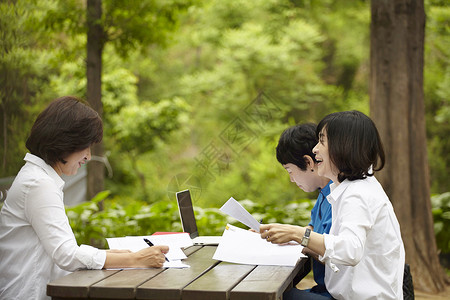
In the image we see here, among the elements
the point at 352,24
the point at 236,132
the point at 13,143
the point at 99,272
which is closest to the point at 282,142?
the point at 99,272

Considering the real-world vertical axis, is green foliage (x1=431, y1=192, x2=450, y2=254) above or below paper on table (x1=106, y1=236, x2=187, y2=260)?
below

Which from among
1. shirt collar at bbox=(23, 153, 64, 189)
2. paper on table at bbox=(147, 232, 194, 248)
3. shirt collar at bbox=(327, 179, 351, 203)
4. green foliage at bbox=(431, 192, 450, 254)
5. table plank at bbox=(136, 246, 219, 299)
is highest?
shirt collar at bbox=(23, 153, 64, 189)

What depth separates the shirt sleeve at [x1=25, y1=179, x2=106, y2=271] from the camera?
191 centimetres

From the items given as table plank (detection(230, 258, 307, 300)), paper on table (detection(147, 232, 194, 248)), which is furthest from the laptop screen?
table plank (detection(230, 258, 307, 300))

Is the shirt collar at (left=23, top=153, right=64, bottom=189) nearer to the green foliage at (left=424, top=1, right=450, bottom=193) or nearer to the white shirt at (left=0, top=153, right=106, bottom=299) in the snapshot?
the white shirt at (left=0, top=153, right=106, bottom=299)

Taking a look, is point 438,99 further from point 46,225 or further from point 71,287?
point 71,287

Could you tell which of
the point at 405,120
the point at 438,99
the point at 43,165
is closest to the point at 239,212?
the point at 43,165

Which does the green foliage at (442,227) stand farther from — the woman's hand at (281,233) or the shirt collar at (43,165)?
the shirt collar at (43,165)

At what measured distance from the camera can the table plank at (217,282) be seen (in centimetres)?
164

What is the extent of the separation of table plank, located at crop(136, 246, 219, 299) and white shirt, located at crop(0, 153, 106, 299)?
283 mm

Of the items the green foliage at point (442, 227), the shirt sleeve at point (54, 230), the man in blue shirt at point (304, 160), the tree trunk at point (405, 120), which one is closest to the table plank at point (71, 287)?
the shirt sleeve at point (54, 230)

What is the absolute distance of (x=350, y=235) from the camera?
1753mm

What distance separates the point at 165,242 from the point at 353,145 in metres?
0.96

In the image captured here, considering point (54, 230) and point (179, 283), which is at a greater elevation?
point (54, 230)
